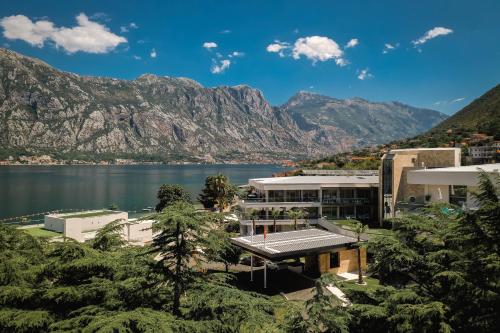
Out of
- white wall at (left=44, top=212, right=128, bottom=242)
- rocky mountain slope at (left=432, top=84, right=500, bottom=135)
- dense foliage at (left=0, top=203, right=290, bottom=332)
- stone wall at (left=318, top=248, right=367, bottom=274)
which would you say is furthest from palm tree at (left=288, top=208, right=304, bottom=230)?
rocky mountain slope at (left=432, top=84, right=500, bottom=135)

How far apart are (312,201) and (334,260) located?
37.0 ft

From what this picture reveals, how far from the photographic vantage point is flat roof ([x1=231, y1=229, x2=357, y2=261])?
21250mm

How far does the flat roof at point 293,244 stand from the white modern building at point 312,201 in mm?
8005

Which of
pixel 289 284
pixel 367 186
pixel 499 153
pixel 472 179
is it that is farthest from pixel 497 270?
pixel 499 153

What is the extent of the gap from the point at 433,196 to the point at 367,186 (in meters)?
11.9

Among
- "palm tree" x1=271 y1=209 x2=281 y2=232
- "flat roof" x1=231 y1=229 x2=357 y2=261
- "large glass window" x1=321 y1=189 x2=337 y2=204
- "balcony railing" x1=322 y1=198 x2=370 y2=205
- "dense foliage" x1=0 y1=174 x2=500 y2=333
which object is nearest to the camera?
"dense foliage" x1=0 y1=174 x2=500 y2=333

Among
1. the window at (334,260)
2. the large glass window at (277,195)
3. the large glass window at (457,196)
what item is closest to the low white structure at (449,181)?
the large glass window at (457,196)

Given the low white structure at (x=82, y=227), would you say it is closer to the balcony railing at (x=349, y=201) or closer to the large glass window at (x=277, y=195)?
the large glass window at (x=277, y=195)

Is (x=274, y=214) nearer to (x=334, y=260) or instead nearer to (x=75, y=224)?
(x=334, y=260)

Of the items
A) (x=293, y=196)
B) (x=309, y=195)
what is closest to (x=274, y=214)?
(x=293, y=196)

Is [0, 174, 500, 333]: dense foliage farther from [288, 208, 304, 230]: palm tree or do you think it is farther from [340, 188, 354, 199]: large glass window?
[340, 188, 354, 199]: large glass window

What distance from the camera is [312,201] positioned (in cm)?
3553

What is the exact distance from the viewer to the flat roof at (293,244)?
21.2 metres

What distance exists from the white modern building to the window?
9555 mm
